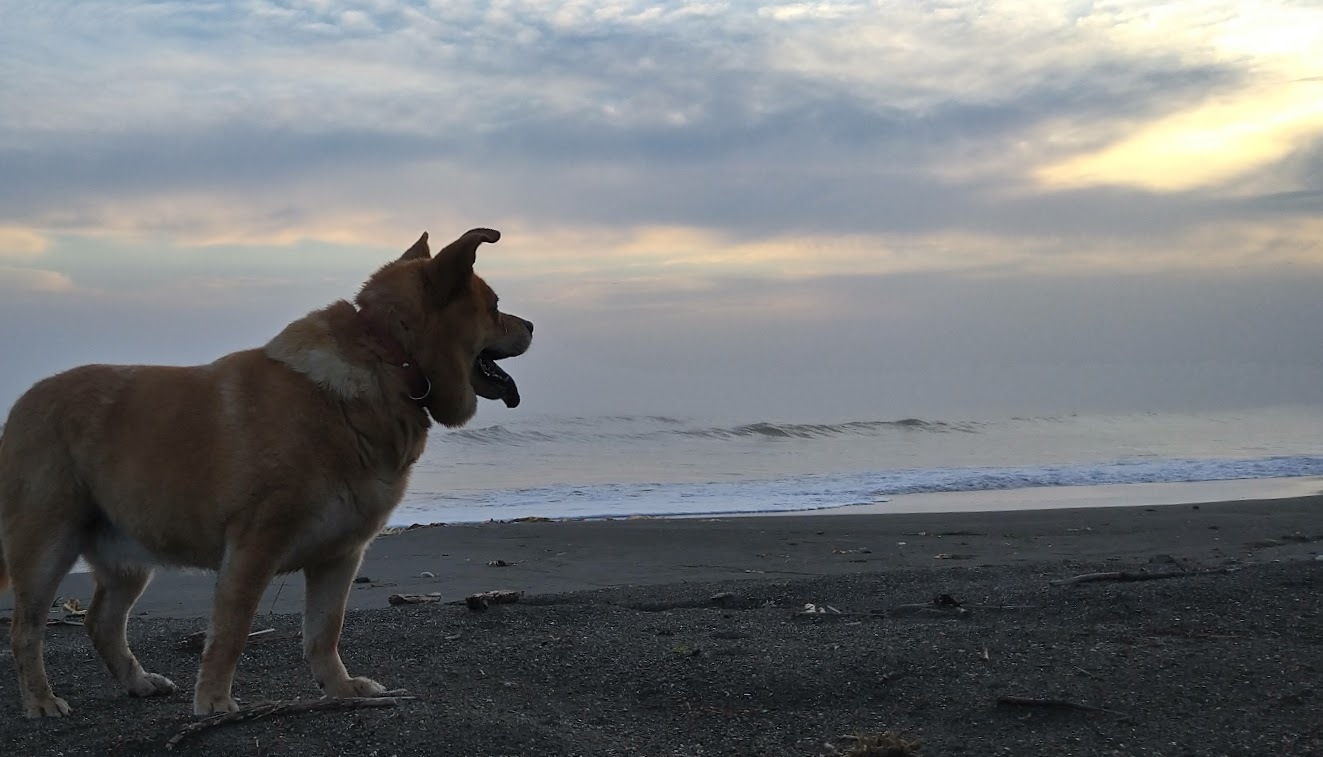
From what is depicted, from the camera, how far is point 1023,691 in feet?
13.6

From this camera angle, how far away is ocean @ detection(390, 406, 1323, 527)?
1755 centimetres

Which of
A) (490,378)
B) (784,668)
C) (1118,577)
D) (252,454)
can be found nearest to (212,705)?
(252,454)

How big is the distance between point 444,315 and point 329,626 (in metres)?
1.51

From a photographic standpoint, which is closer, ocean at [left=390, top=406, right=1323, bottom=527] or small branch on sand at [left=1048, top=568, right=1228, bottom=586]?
small branch on sand at [left=1048, top=568, right=1228, bottom=586]

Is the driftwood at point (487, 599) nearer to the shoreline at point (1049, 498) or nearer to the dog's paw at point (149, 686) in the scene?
the dog's paw at point (149, 686)

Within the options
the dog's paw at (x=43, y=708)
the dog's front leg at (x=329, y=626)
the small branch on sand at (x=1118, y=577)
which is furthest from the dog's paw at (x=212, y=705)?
the small branch on sand at (x=1118, y=577)

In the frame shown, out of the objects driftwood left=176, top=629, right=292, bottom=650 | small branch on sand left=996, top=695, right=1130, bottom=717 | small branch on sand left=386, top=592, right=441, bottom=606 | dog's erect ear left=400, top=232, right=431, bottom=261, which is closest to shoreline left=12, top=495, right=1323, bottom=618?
small branch on sand left=386, top=592, right=441, bottom=606

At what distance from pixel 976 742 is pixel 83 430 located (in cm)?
397

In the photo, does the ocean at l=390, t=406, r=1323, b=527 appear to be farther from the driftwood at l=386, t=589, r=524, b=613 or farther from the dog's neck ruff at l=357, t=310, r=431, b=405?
the dog's neck ruff at l=357, t=310, r=431, b=405

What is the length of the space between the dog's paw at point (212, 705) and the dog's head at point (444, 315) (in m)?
1.46

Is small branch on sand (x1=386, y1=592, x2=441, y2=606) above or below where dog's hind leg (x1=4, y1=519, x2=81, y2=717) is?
below

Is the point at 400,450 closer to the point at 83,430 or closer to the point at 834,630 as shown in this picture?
the point at 83,430

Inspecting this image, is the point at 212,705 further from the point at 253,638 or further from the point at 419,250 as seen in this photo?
the point at 419,250

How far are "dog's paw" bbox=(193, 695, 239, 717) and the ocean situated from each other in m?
10.3
